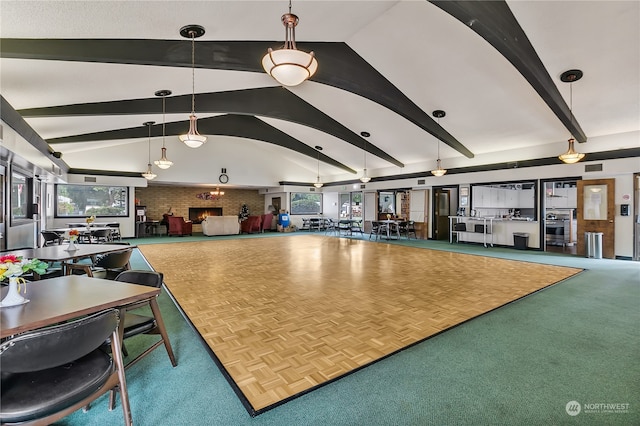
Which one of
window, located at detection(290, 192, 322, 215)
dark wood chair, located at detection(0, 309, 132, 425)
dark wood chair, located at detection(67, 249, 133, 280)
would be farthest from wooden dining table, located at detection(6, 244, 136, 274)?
window, located at detection(290, 192, 322, 215)

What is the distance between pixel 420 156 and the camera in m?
11.0

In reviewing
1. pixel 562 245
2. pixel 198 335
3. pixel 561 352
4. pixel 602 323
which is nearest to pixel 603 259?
pixel 562 245

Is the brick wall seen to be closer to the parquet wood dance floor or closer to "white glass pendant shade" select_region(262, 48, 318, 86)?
the parquet wood dance floor

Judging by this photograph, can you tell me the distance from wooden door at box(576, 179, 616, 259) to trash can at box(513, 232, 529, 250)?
4.19 ft

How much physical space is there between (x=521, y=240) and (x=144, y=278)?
9.82 m

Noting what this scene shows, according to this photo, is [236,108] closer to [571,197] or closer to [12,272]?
[12,272]

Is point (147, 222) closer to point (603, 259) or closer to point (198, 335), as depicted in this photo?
point (198, 335)

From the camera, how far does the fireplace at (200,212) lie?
14.7 meters

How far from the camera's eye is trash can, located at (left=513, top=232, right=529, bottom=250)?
29.1ft

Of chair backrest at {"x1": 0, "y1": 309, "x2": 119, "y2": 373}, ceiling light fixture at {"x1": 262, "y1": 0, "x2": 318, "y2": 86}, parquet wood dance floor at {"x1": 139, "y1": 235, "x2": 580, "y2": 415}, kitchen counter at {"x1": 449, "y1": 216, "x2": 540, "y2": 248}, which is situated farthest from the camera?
kitchen counter at {"x1": 449, "y1": 216, "x2": 540, "y2": 248}

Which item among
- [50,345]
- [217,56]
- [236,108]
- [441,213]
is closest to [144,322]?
[50,345]

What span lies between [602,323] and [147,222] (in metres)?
13.7

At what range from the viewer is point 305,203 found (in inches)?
643

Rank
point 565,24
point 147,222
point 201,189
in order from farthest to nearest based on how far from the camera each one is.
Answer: point 201,189
point 147,222
point 565,24
